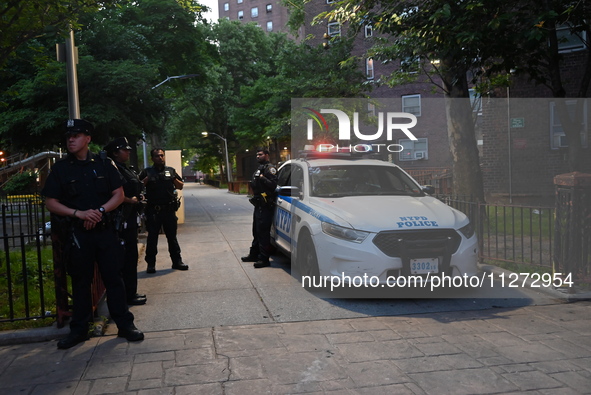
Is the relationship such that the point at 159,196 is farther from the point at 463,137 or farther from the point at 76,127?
the point at 463,137

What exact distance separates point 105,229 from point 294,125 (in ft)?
81.4

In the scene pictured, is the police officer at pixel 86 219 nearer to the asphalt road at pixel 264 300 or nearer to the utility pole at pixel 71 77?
the asphalt road at pixel 264 300

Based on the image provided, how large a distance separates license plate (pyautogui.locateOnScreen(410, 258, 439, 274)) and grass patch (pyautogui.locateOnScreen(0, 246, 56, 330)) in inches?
151

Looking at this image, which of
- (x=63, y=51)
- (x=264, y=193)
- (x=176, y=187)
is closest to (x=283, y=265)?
(x=264, y=193)

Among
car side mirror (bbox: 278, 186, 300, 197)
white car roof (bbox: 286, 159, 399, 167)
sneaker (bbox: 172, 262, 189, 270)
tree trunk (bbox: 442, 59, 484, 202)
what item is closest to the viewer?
car side mirror (bbox: 278, 186, 300, 197)

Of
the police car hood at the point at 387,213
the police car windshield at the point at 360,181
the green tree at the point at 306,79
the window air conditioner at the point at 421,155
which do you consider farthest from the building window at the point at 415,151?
the police car hood at the point at 387,213

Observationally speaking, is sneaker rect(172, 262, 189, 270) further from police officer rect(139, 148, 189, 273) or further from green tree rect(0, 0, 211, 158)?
green tree rect(0, 0, 211, 158)

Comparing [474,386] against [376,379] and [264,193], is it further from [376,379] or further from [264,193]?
[264,193]

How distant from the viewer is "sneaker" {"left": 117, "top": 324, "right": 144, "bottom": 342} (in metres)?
5.16

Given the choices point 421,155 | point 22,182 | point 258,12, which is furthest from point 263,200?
point 258,12

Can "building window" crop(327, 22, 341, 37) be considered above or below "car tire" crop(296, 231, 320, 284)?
above

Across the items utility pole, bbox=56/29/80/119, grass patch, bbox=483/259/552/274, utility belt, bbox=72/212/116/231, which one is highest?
utility pole, bbox=56/29/80/119

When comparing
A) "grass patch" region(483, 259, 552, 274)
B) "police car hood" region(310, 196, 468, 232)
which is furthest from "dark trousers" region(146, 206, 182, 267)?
"grass patch" region(483, 259, 552, 274)

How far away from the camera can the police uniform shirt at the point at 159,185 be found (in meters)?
8.21
